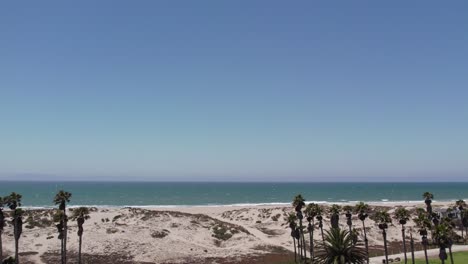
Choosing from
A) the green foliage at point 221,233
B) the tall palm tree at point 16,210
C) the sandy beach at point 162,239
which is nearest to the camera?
the tall palm tree at point 16,210

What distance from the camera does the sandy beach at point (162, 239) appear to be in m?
73.7

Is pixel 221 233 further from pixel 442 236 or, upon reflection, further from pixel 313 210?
pixel 442 236

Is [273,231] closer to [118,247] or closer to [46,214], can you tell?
[118,247]

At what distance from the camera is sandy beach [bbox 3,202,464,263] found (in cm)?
7369

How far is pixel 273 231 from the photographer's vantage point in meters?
96.9

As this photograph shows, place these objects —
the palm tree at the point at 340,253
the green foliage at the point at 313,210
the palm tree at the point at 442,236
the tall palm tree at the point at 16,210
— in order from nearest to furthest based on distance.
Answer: the palm tree at the point at 340,253 → the palm tree at the point at 442,236 → the tall palm tree at the point at 16,210 → the green foliage at the point at 313,210

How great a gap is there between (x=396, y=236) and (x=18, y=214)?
253 ft

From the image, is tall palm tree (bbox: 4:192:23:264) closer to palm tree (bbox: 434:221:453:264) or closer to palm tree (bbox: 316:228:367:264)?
palm tree (bbox: 316:228:367:264)

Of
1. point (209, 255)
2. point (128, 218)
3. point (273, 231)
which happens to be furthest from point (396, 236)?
point (128, 218)

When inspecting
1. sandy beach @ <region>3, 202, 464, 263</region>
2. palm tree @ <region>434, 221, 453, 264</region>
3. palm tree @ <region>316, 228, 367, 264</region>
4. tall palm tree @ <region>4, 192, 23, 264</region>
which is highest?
tall palm tree @ <region>4, 192, 23, 264</region>

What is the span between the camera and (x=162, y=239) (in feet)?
274

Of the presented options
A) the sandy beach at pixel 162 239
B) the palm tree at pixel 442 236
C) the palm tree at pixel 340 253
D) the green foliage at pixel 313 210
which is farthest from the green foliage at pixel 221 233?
the palm tree at pixel 340 253

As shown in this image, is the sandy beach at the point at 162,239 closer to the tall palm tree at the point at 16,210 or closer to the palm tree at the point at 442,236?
the tall palm tree at the point at 16,210

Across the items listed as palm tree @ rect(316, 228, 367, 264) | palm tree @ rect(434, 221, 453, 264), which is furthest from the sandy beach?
palm tree @ rect(316, 228, 367, 264)
